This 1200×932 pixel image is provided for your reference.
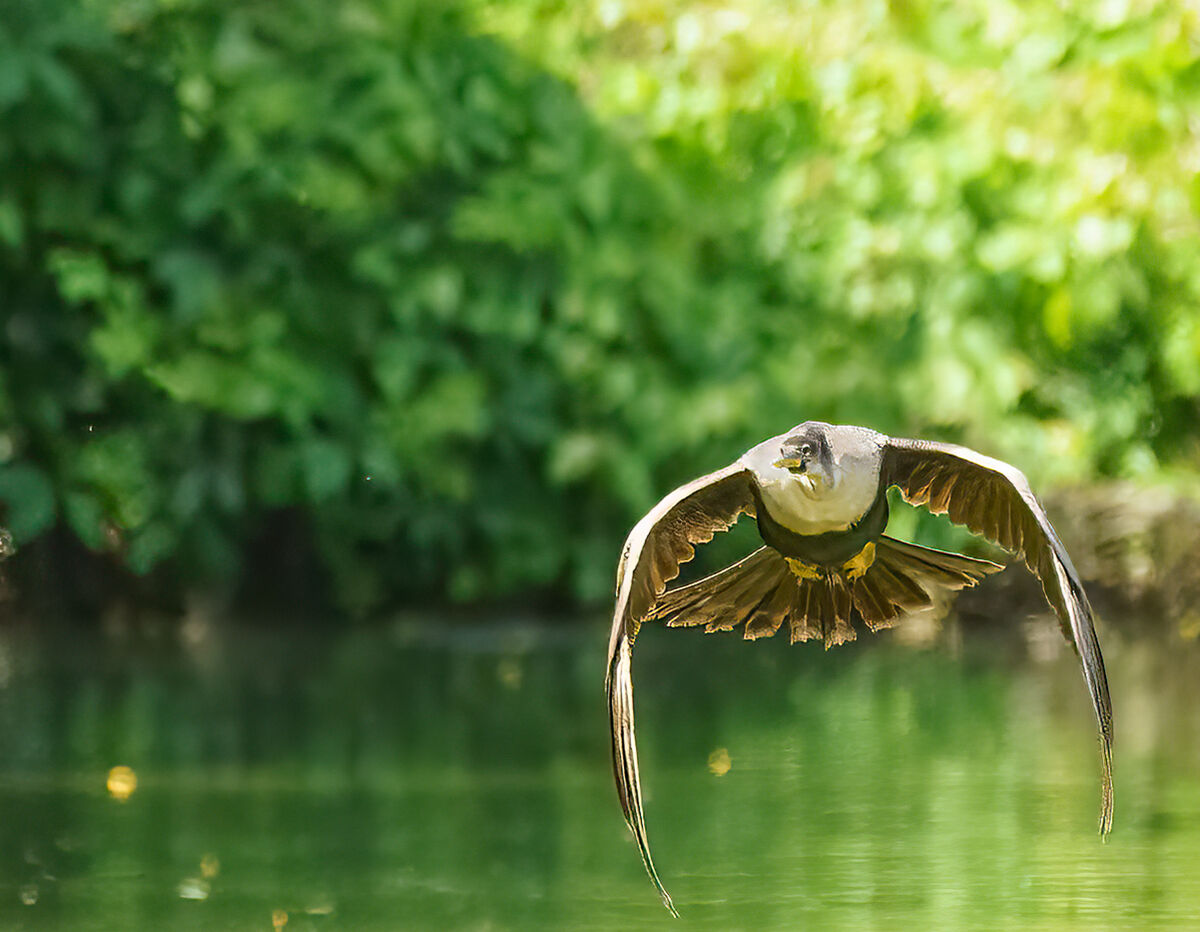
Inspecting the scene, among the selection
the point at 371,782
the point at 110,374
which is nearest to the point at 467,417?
the point at 110,374

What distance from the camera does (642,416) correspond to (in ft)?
25.4

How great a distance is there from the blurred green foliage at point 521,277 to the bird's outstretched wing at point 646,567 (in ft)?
14.7

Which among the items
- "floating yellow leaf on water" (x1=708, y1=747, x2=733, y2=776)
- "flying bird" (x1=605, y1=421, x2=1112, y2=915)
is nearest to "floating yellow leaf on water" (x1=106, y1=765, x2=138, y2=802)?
"floating yellow leaf on water" (x1=708, y1=747, x2=733, y2=776)

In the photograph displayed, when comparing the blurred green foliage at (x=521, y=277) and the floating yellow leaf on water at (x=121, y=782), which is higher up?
the blurred green foliage at (x=521, y=277)

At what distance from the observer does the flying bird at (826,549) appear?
2.72 metres

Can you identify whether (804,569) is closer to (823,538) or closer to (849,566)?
(849,566)

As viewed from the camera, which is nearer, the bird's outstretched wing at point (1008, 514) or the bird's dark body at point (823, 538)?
the bird's outstretched wing at point (1008, 514)

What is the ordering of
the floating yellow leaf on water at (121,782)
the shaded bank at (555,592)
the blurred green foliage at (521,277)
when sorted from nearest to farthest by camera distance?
the floating yellow leaf on water at (121,782)
the shaded bank at (555,592)
the blurred green foliage at (521,277)

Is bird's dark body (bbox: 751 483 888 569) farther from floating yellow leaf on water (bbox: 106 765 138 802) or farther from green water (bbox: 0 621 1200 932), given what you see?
floating yellow leaf on water (bbox: 106 765 138 802)

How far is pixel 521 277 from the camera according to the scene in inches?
310

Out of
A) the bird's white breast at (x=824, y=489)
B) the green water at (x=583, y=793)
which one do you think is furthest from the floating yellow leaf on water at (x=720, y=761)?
the bird's white breast at (x=824, y=489)

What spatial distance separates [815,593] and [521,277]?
181 inches

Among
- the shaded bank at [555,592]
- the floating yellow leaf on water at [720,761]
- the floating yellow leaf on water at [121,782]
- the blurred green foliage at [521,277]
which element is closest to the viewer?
the floating yellow leaf on water at [121,782]

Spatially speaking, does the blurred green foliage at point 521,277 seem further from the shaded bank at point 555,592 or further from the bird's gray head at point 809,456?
the bird's gray head at point 809,456
